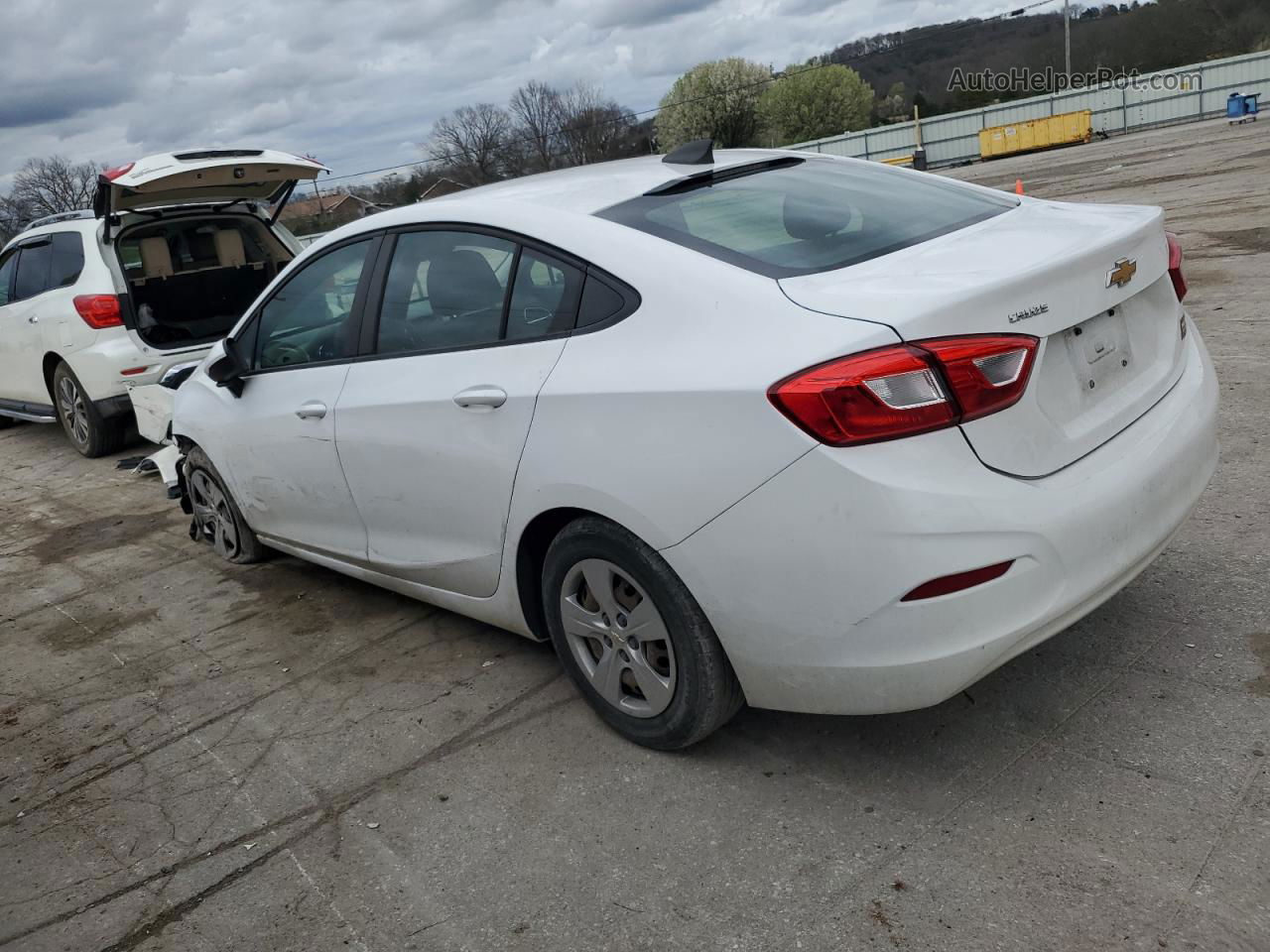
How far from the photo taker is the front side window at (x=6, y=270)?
30.3 feet

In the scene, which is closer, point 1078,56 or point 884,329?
point 884,329

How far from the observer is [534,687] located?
370 cm

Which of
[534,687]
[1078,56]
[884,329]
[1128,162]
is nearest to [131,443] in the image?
[534,687]

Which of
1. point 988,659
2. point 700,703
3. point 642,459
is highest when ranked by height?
point 642,459

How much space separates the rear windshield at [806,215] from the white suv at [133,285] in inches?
194

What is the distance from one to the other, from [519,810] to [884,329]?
164cm

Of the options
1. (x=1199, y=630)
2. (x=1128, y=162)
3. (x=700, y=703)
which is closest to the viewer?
(x=700, y=703)

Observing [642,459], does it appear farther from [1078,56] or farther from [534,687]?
[1078,56]

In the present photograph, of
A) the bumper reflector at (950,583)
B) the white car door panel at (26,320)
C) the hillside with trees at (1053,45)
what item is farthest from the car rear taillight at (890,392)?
the hillside with trees at (1053,45)

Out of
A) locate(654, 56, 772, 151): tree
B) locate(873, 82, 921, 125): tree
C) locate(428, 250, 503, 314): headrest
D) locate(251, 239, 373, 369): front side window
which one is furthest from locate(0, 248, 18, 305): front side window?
locate(873, 82, 921, 125): tree

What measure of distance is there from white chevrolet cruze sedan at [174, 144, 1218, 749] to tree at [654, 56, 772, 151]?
72.8 meters

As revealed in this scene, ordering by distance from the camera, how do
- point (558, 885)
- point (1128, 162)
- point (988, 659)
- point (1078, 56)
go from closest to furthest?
point (988, 659)
point (558, 885)
point (1128, 162)
point (1078, 56)

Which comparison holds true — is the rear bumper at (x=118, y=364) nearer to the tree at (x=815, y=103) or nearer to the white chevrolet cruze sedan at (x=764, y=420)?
the white chevrolet cruze sedan at (x=764, y=420)

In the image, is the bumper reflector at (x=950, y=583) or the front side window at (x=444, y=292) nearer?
the bumper reflector at (x=950, y=583)
